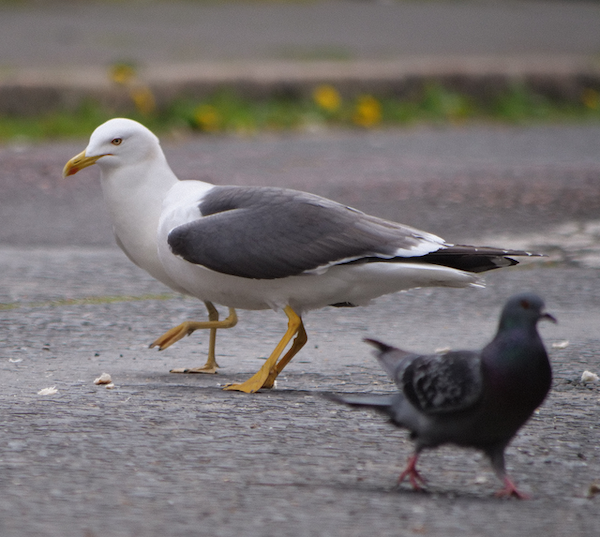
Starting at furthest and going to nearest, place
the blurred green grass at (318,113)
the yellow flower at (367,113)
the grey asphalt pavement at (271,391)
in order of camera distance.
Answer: the yellow flower at (367,113)
the blurred green grass at (318,113)
the grey asphalt pavement at (271,391)

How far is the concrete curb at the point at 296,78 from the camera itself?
347 inches

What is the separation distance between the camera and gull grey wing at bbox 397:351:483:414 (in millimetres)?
2453

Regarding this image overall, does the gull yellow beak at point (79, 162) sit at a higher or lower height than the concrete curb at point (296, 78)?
higher

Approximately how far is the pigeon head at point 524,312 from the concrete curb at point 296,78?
6.72 meters

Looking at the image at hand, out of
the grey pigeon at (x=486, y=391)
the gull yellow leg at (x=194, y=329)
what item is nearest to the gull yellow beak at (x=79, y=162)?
the gull yellow leg at (x=194, y=329)

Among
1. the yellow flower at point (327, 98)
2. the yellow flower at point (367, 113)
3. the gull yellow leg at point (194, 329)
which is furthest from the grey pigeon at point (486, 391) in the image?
the yellow flower at point (327, 98)

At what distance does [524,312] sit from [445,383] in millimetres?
234

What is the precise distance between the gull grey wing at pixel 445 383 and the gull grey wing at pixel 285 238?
85 cm

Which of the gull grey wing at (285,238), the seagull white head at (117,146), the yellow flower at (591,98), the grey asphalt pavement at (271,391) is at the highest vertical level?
the seagull white head at (117,146)

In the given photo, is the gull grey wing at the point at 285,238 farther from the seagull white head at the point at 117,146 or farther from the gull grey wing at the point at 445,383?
the gull grey wing at the point at 445,383

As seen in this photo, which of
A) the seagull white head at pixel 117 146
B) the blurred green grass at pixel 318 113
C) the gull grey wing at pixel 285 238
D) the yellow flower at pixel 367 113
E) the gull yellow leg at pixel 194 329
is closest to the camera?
the gull grey wing at pixel 285 238

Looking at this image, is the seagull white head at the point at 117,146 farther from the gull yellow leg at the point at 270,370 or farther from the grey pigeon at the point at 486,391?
the grey pigeon at the point at 486,391

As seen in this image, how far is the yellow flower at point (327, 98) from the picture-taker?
31.0 ft

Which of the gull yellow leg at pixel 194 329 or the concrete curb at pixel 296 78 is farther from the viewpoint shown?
the concrete curb at pixel 296 78
